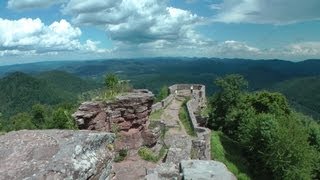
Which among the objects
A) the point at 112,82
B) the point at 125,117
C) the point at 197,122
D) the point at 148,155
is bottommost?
the point at 197,122

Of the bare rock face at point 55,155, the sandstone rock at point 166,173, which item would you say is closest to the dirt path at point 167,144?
the sandstone rock at point 166,173

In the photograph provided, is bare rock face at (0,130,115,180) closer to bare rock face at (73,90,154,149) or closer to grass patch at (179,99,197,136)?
bare rock face at (73,90,154,149)

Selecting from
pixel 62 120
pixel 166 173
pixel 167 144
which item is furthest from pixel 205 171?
pixel 62 120

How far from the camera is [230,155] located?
43.3m

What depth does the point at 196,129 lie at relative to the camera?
135 feet

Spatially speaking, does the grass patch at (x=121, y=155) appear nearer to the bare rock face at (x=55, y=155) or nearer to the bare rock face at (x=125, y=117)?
the bare rock face at (x=125, y=117)

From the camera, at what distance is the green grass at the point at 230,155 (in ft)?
128

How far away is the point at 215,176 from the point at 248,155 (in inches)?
1517

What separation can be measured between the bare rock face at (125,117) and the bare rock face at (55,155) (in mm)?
15037

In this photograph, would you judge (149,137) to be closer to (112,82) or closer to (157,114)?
(112,82)

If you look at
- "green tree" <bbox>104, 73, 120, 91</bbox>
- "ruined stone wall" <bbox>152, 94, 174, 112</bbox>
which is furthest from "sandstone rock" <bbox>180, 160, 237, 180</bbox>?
"ruined stone wall" <bbox>152, 94, 174, 112</bbox>

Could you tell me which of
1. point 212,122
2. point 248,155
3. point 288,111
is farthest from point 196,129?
point 288,111

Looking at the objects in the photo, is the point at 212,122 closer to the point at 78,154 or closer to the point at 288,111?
the point at 288,111

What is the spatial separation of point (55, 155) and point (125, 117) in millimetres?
17636
